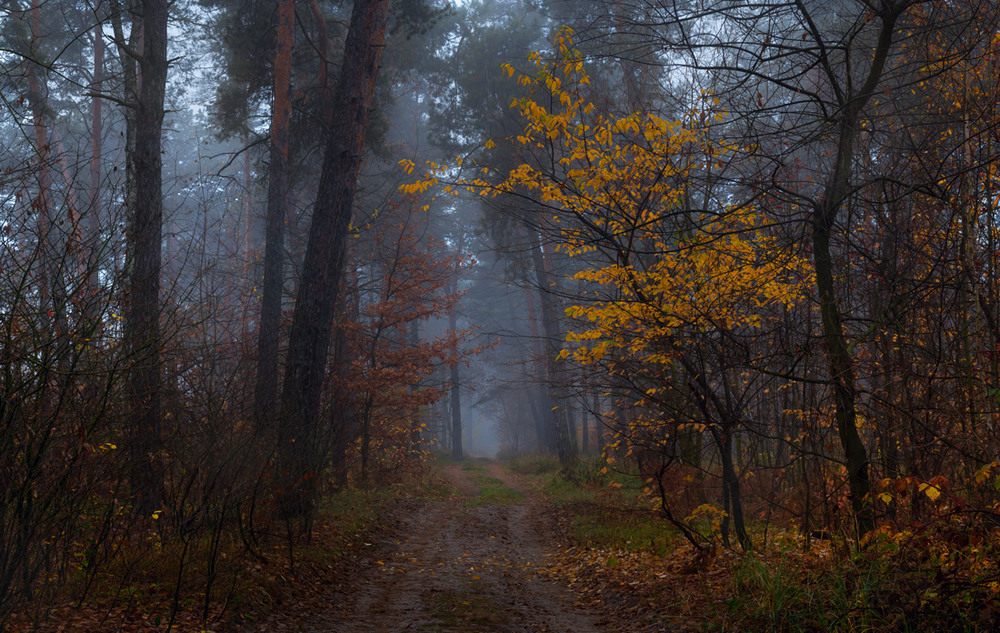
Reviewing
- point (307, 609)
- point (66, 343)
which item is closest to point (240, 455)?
point (307, 609)

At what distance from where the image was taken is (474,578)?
786 cm

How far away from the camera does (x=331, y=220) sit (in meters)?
9.70

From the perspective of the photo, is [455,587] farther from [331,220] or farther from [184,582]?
[331,220]

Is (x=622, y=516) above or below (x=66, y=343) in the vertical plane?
below

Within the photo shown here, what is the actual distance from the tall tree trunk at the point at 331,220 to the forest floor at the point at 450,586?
7.84 ft

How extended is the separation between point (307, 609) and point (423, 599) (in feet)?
4.06

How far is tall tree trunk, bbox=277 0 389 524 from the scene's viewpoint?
928cm

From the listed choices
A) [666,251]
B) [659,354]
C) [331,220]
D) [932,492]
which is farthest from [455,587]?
[331,220]

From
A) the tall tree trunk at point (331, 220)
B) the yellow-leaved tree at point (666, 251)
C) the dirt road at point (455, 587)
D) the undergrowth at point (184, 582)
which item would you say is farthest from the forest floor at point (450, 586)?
the tall tree trunk at point (331, 220)

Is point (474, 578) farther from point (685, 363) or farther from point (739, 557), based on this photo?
point (685, 363)

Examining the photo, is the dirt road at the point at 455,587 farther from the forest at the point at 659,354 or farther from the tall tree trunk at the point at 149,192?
the tall tree trunk at the point at 149,192

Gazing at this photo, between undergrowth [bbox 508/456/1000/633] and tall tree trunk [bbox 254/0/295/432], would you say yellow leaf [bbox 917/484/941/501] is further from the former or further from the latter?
tall tree trunk [bbox 254/0/295/432]

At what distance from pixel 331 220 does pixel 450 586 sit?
17.7 ft

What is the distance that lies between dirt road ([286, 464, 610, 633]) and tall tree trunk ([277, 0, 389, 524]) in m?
2.37
